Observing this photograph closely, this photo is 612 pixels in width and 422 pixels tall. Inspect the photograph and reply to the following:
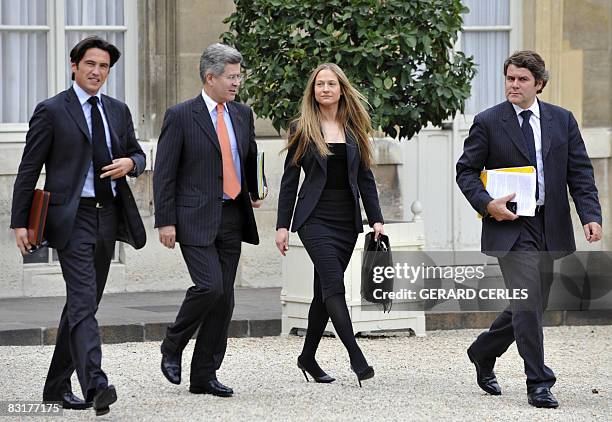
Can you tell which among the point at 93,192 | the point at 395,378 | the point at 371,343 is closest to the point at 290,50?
the point at 371,343

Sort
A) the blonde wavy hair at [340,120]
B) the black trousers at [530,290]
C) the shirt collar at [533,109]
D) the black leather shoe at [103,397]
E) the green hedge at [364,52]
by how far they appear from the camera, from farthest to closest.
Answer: the green hedge at [364,52], the blonde wavy hair at [340,120], the shirt collar at [533,109], the black trousers at [530,290], the black leather shoe at [103,397]

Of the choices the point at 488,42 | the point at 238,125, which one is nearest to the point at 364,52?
the point at 238,125

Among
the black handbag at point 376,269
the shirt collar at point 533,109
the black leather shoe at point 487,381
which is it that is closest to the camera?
the shirt collar at point 533,109

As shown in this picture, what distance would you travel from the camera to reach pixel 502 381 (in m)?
8.77

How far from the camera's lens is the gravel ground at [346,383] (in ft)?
25.0

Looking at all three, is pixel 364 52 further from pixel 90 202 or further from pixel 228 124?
pixel 90 202

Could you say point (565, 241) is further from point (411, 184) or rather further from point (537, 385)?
point (411, 184)

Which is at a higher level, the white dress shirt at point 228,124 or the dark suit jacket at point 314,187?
the white dress shirt at point 228,124

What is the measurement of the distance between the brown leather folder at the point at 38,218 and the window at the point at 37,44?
5.86 m

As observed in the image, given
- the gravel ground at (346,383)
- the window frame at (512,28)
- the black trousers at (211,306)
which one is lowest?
the gravel ground at (346,383)

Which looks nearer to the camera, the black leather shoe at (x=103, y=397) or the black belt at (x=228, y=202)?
the black leather shoe at (x=103, y=397)

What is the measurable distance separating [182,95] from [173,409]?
602 cm

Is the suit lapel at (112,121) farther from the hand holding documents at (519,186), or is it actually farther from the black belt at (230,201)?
the hand holding documents at (519,186)

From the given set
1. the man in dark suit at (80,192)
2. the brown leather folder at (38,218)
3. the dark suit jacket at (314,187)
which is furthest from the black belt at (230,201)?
the brown leather folder at (38,218)
